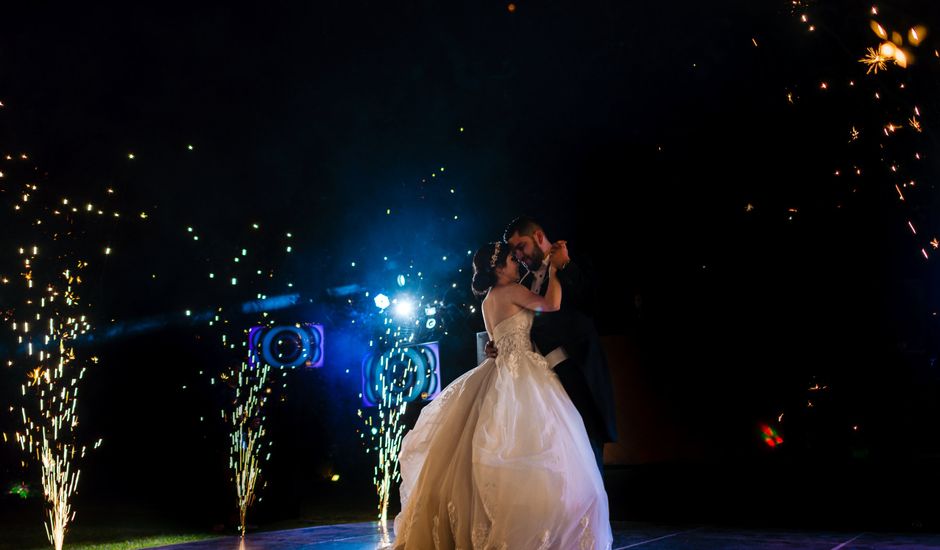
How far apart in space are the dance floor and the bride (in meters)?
1.74

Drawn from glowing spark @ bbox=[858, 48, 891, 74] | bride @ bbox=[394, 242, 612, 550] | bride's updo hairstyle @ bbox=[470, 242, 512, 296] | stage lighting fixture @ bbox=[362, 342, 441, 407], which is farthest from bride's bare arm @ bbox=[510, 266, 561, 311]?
stage lighting fixture @ bbox=[362, 342, 441, 407]

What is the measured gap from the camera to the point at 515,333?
3.98 m

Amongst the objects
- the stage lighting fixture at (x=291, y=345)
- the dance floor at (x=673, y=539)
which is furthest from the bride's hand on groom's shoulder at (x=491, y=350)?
the stage lighting fixture at (x=291, y=345)

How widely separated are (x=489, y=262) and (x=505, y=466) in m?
1.26

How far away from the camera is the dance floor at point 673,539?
4844mm

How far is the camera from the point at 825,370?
620 centimetres

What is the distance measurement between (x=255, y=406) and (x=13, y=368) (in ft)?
12.0

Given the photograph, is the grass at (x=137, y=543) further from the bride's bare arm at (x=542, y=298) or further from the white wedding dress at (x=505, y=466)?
the bride's bare arm at (x=542, y=298)

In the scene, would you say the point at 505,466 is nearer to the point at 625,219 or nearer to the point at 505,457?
the point at 505,457

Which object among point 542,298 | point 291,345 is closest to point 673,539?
point 542,298

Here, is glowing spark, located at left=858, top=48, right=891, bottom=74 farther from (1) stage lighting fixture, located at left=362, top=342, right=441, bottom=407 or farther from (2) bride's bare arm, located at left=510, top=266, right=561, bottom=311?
(1) stage lighting fixture, located at left=362, top=342, right=441, bottom=407

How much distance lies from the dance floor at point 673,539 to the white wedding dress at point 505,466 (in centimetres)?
173

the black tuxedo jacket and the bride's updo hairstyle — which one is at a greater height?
the bride's updo hairstyle

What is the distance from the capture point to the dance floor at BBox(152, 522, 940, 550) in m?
4.84
